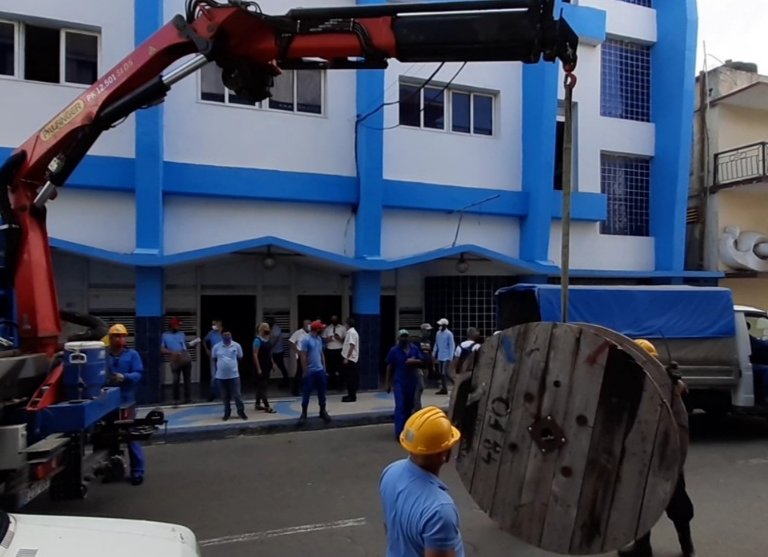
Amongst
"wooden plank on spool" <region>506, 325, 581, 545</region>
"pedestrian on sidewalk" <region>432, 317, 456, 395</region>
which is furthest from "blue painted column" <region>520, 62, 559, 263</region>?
"wooden plank on spool" <region>506, 325, 581, 545</region>

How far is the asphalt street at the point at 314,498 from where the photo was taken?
5031 millimetres

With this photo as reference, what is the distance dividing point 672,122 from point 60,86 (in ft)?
45.7

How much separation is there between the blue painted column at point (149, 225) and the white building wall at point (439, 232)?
4534 millimetres

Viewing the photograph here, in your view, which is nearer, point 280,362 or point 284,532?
point 284,532

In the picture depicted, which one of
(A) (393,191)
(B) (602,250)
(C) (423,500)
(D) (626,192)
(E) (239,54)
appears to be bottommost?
(C) (423,500)

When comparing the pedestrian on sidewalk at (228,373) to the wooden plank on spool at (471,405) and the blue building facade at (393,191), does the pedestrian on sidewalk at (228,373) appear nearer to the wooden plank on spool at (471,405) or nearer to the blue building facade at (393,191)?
the blue building facade at (393,191)

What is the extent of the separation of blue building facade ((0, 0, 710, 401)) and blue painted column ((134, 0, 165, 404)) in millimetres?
31

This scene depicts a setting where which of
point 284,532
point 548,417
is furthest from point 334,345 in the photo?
point 548,417

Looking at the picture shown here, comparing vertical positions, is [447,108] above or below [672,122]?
below

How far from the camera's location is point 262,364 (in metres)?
10.7

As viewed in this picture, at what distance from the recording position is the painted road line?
200 inches

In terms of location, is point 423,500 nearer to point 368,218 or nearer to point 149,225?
point 149,225

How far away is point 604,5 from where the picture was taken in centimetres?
1590

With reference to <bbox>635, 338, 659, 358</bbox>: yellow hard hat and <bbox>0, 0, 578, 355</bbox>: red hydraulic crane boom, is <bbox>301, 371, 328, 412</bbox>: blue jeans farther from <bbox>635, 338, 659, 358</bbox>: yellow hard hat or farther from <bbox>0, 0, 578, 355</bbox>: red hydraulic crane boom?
<bbox>635, 338, 659, 358</bbox>: yellow hard hat
